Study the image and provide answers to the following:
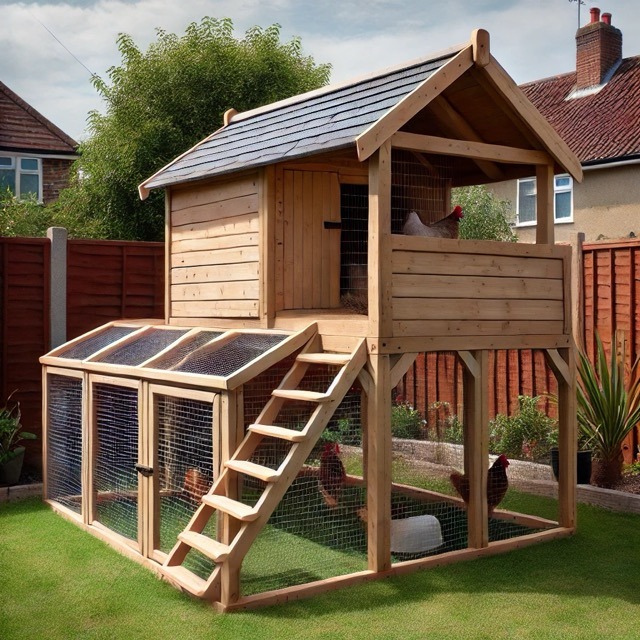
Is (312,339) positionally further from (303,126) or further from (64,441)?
(64,441)

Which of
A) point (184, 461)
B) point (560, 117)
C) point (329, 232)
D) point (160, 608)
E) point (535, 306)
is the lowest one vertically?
point (160, 608)

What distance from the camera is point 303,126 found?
6.11 meters

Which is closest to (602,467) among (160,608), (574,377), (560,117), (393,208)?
(574,377)

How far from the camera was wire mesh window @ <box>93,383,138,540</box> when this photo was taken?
242 inches

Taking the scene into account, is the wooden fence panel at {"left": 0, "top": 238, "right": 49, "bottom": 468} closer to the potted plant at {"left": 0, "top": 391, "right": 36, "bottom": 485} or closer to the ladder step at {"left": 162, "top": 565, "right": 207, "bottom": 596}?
the potted plant at {"left": 0, "top": 391, "right": 36, "bottom": 485}

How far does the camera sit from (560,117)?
18.1m

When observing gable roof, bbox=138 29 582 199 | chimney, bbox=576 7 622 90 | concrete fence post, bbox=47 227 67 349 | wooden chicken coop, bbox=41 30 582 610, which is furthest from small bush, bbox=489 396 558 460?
chimney, bbox=576 7 622 90

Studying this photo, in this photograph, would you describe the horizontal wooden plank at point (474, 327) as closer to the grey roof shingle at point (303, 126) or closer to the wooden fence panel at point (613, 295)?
the grey roof shingle at point (303, 126)

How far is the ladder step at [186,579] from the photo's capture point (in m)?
4.79

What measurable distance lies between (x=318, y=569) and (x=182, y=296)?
9.00 ft

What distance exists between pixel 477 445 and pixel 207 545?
2.03 m

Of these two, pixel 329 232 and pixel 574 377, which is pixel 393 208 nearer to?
pixel 329 232

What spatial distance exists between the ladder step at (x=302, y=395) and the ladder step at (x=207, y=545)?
95 cm

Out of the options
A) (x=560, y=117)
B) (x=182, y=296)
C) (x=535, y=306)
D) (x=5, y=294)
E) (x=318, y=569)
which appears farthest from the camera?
(x=560, y=117)
